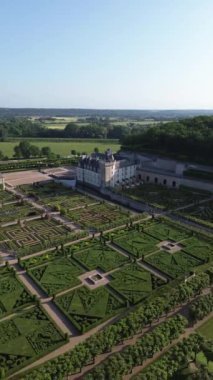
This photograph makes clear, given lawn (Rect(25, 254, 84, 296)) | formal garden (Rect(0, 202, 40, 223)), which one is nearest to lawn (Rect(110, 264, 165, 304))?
lawn (Rect(25, 254, 84, 296))

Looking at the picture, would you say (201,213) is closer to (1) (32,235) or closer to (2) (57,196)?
(1) (32,235)

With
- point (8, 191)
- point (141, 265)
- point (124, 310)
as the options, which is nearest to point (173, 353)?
point (124, 310)

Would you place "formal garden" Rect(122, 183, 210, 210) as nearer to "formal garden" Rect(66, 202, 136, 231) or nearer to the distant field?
"formal garden" Rect(66, 202, 136, 231)

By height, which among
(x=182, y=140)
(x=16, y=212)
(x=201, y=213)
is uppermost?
(x=182, y=140)

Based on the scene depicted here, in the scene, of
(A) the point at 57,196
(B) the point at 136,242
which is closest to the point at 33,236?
(B) the point at 136,242

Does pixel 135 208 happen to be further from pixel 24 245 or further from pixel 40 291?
pixel 40 291
